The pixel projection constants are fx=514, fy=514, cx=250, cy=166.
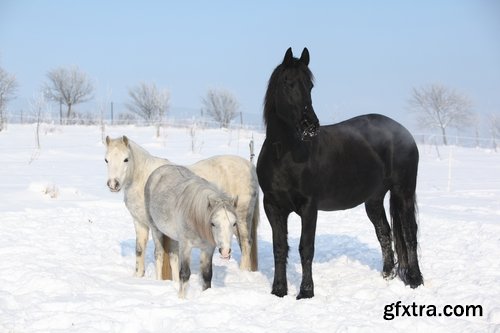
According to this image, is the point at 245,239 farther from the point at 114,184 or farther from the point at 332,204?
the point at 114,184

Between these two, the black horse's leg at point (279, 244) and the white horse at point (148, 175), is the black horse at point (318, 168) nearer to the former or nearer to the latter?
the black horse's leg at point (279, 244)

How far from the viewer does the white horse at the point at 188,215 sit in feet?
15.6

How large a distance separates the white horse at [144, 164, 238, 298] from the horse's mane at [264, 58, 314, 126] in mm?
976

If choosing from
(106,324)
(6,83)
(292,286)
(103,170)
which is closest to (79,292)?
(106,324)

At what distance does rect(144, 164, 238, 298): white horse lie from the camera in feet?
15.6

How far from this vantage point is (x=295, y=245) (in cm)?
862

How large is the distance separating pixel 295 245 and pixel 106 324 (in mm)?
4792

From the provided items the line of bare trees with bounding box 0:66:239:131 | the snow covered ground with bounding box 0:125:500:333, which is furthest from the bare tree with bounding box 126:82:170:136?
the snow covered ground with bounding box 0:125:500:333

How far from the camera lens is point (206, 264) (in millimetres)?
5293

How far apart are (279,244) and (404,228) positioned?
159cm

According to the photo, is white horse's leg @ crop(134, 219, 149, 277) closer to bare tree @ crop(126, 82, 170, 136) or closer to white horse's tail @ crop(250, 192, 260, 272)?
white horse's tail @ crop(250, 192, 260, 272)

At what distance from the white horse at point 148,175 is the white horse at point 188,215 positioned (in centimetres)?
26

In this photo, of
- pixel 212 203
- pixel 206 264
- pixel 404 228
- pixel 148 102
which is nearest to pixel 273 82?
pixel 212 203

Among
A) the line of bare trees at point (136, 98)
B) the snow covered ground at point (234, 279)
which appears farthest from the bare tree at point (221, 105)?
the snow covered ground at point (234, 279)
